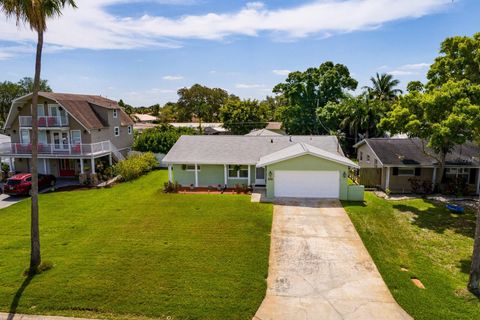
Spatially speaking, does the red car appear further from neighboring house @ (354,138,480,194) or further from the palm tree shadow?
neighboring house @ (354,138,480,194)

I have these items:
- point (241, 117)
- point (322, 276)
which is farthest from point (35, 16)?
point (241, 117)

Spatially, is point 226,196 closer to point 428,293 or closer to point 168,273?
point 168,273

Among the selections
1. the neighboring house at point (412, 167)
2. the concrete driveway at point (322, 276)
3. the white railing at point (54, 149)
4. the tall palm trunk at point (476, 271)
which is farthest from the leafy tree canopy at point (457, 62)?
the white railing at point (54, 149)

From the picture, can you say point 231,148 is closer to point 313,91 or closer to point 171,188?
point 171,188

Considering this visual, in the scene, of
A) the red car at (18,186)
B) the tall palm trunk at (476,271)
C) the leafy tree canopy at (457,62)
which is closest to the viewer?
the tall palm trunk at (476,271)

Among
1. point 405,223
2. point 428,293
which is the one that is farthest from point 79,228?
point 405,223

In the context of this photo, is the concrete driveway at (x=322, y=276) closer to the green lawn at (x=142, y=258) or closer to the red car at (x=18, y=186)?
the green lawn at (x=142, y=258)

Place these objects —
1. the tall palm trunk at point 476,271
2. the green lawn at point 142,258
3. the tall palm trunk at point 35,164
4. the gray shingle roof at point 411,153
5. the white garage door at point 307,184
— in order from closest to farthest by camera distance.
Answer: the green lawn at point 142,258, the tall palm trunk at point 476,271, the tall palm trunk at point 35,164, the white garage door at point 307,184, the gray shingle roof at point 411,153

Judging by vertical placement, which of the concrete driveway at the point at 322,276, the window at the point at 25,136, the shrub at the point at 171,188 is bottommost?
the concrete driveway at the point at 322,276
